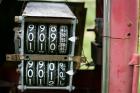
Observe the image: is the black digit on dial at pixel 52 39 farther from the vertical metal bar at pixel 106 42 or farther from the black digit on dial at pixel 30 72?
the vertical metal bar at pixel 106 42

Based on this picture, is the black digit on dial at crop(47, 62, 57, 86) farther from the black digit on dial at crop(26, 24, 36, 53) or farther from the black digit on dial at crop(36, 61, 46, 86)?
the black digit on dial at crop(26, 24, 36, 53)

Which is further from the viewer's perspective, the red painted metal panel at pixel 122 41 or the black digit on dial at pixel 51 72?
the black digit on dial at pixel 51 72

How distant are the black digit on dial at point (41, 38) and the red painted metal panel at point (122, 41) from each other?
0.32 m

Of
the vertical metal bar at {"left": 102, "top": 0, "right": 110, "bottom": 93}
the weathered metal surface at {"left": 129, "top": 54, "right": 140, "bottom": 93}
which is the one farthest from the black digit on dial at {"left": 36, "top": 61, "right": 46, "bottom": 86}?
the weathered metal surface at {"left": 129, "top": 54, "right": 140, "bottom": 93}

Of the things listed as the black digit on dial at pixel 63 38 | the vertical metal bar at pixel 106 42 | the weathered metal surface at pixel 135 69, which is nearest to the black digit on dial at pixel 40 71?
the black digit on dial at pixel 63 38

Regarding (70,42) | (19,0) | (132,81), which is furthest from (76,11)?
(132,81)

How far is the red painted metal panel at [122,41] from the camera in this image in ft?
6.17

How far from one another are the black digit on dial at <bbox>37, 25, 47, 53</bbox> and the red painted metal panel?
32cm

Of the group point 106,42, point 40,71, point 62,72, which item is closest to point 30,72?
point 40,71

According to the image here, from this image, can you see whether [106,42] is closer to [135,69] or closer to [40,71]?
[135,69]

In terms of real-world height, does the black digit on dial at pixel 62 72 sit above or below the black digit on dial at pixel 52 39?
below

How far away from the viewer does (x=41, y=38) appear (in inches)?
78.9

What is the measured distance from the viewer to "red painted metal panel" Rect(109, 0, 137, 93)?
1.88 metres

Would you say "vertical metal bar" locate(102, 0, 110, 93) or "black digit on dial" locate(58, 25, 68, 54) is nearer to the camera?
"vertical metal bar" locate(102, 0, 110, 93)
